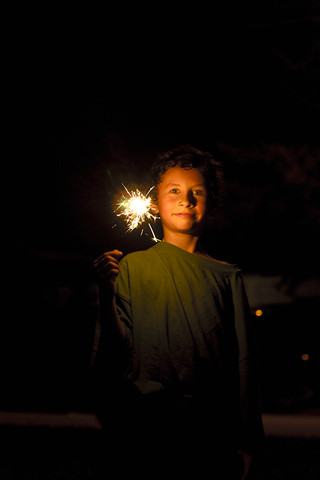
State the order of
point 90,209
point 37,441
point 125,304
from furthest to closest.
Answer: point 37,441
point 90,209
point 125,304

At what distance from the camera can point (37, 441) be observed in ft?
20.3

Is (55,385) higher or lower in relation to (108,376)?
lower

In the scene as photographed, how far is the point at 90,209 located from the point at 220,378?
339 centimetres

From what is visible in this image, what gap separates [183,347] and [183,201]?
870 mm

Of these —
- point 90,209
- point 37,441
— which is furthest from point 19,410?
point 90,209

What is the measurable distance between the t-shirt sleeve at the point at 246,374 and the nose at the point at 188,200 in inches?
20.1

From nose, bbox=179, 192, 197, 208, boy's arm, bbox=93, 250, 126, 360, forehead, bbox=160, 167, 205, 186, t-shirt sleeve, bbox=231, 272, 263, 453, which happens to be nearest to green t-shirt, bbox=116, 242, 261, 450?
t-shirt sleeve, bbox=231, 272, 263, 453

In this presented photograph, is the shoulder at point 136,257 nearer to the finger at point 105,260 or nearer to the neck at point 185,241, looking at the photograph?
the neck at point 185,241

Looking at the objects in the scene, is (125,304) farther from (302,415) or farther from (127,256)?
(302,415)

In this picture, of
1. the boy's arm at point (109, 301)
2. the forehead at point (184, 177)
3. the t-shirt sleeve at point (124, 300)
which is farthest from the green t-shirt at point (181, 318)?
the forehead at point (184, 177)

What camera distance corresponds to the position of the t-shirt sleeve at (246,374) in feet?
7.61

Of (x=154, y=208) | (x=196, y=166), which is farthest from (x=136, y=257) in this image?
(x=196, y=166)

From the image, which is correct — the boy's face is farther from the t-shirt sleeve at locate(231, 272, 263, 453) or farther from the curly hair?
the t-shirt sleeve at locate(231, 272, 263, 453)

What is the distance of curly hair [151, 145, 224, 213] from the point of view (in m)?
2.69
